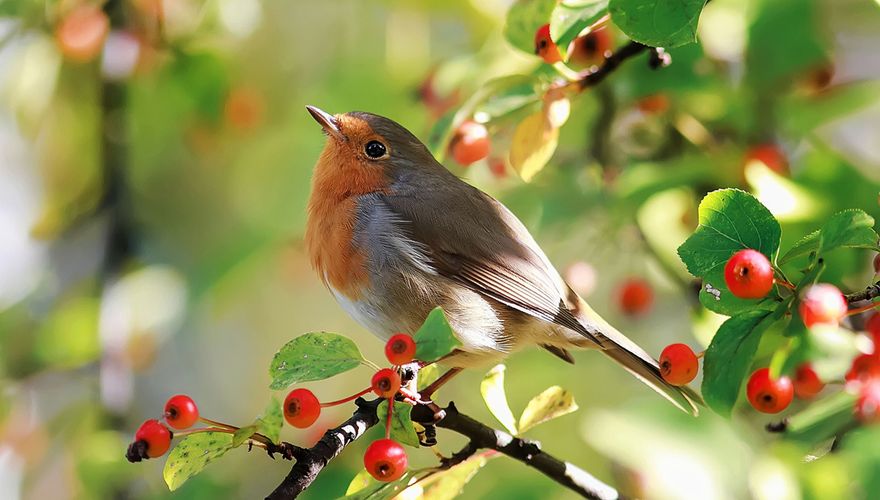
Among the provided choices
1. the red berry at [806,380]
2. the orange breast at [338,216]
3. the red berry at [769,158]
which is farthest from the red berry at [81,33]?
the red berry at [806,380]

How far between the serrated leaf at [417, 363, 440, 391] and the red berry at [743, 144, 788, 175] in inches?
39.8

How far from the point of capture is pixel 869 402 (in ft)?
4.86

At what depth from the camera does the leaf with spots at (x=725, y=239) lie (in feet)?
4.22

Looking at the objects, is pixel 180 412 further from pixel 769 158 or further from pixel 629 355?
pixel 769 158

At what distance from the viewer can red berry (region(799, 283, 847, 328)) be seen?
3.92 feet

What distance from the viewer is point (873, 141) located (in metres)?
3.00

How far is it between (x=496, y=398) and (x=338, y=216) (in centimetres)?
86

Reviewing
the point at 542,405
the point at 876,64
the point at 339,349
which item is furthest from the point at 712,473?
the point at 876,64

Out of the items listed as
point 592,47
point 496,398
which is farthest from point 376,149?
point 496,398

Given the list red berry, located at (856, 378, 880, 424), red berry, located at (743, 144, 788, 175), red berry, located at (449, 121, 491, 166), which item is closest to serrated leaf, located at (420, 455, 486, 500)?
red berry, located at (856, 378, 880, 424)

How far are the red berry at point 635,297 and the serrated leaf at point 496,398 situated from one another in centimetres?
127

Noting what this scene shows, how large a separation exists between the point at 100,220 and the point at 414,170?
160 centimetres

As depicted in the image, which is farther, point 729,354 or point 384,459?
point 384,459

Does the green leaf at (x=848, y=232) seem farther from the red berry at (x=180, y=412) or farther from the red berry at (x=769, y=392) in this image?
the red berry at (x=180, y=412)
